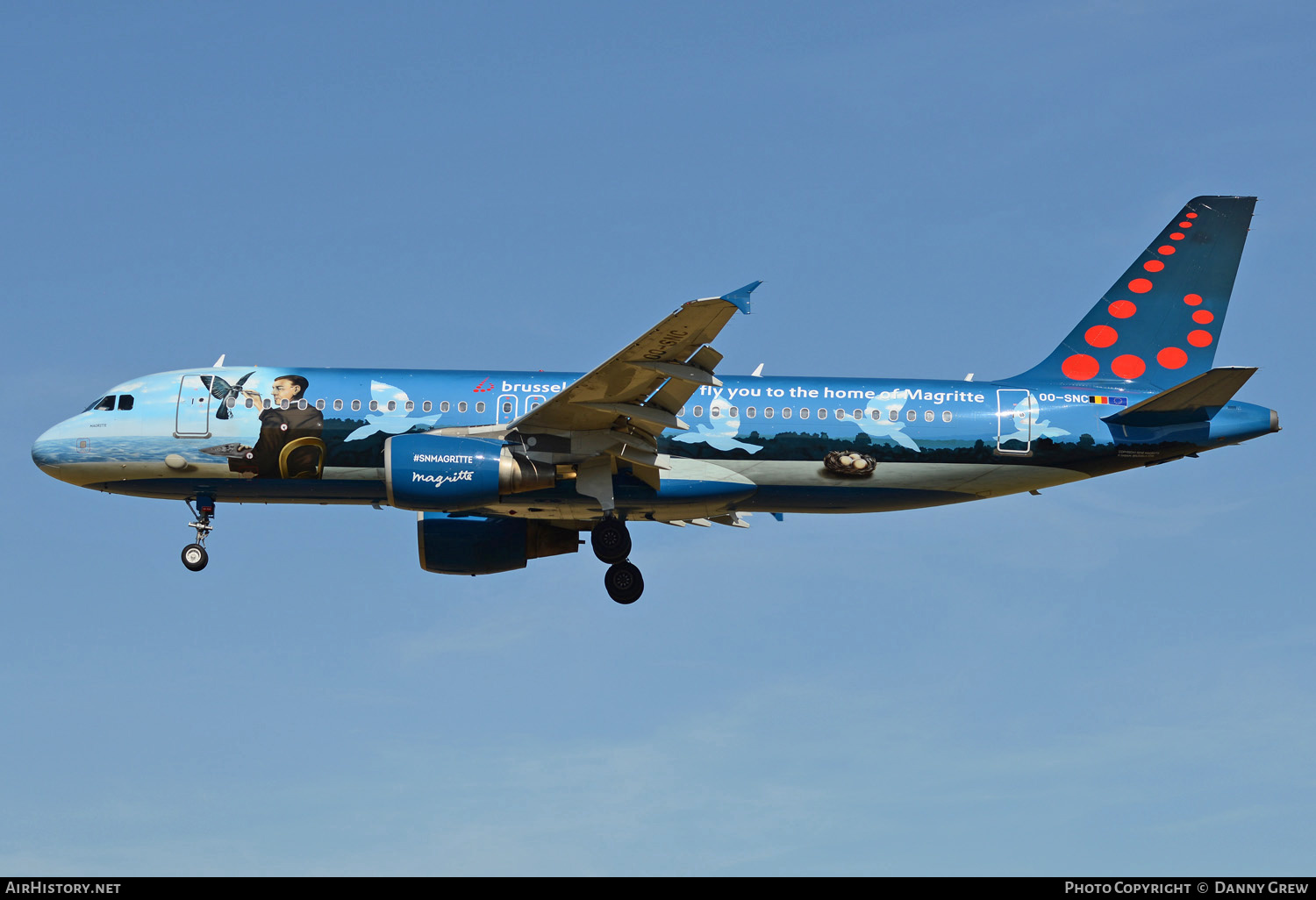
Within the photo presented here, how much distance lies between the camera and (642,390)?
1368 inches

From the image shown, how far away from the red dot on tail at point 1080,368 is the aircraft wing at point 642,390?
34.6 ft

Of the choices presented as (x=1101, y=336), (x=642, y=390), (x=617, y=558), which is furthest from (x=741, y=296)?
(x=1101, y=336)

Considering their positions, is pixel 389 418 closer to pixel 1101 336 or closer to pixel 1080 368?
pixel 1080 368

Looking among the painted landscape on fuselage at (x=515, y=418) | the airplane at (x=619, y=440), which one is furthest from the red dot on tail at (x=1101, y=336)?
the painted landscape on fuselage at (x=515, y=418)

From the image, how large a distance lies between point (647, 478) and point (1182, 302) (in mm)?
14983

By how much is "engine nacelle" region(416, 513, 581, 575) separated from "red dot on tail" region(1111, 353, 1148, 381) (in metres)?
14.9

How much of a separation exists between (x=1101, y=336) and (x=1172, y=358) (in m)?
1.89

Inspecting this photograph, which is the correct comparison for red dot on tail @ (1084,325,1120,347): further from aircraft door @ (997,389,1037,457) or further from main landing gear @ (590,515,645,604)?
main landing gear @ (590,515,645,604)

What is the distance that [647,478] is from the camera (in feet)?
121

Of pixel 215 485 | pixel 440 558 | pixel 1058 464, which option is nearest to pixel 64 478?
pixel 215 485

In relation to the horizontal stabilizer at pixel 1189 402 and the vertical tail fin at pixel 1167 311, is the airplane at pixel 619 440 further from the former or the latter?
the vertical tail fin at pixel 1167 311

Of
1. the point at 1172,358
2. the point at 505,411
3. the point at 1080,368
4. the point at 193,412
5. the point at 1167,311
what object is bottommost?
the point at 505,411

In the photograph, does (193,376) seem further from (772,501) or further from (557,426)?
Answer: (772,501)

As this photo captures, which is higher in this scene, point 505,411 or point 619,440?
point 505,411
